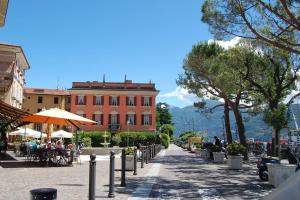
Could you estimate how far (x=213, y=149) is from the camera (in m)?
30.1

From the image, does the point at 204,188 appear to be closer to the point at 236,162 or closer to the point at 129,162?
the point at 129,162

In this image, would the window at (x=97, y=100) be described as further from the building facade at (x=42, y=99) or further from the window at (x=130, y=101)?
the building facade at (x=42, y=99)

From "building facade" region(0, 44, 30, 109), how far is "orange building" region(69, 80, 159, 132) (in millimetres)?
18862

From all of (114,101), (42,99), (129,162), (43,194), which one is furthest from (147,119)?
(43,194)

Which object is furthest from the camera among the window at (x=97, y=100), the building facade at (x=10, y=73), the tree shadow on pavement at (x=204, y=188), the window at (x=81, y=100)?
the window at (x=97, y=100)

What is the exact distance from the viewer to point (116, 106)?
7238cm

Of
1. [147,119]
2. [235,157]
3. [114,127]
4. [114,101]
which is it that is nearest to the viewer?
[235,157]

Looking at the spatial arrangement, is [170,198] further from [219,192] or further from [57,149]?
[57,149]

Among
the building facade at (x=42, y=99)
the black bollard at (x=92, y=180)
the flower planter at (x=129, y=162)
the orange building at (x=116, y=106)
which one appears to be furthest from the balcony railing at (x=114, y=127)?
the black bollard at (x=92, y=180)

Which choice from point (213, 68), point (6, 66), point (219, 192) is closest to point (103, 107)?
point (6, 66)

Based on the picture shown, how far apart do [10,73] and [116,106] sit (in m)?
29.5

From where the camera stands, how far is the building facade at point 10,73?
140ft

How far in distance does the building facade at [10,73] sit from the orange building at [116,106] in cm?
1886

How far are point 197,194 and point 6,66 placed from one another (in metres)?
37.6
